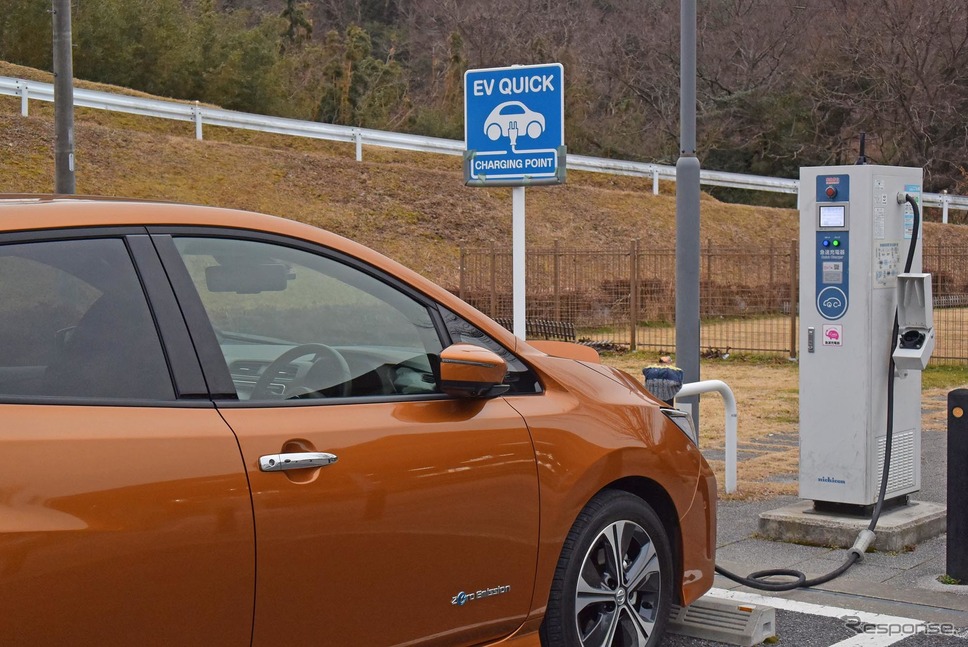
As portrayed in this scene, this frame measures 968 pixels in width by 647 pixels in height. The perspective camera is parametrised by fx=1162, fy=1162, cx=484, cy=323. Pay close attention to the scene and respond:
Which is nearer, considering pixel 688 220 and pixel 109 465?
pixel 109 465

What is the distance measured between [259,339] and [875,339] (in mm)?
4066

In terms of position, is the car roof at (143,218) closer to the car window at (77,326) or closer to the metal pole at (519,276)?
the car window at (77,326)

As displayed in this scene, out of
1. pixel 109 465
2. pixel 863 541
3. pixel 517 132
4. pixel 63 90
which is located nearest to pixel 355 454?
pixel 109 465

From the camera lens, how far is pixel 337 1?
72438mm

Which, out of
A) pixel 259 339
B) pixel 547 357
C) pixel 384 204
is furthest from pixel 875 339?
pixel 384 204

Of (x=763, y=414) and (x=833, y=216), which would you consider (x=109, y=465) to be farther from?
(x=763, y=414)

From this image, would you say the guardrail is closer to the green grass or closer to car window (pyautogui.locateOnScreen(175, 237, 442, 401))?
the green grass

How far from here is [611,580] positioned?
13.9ft

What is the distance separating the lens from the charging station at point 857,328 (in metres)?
6.43

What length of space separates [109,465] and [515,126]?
704 cm

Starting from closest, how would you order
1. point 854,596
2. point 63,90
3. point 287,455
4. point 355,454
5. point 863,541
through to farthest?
point 287,455 → point 355,454 → point 854,596 → point 863,541 → point 63,90

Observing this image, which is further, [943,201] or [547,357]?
[943,201]

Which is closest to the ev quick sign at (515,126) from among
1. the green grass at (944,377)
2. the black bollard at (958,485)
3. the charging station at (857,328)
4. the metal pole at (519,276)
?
the metal pole at (519,276)

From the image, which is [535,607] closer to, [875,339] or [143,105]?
[875,339]
